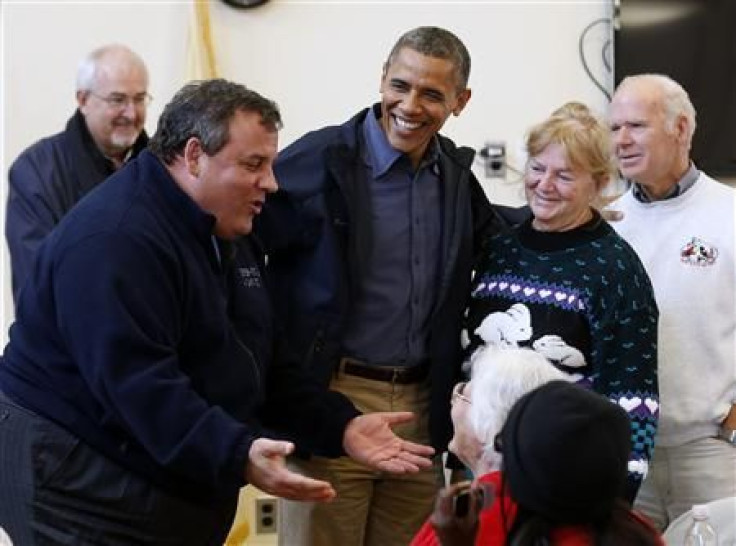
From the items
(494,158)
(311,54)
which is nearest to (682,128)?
(494,158)

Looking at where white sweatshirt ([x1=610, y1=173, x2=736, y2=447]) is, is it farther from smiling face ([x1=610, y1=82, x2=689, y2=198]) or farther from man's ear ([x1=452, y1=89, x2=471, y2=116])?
man's ear ([x1=452, y1=89, x2=471, y2=116])

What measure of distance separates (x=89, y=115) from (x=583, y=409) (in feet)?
7.74

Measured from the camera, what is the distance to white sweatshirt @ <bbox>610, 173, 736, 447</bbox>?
252 cm

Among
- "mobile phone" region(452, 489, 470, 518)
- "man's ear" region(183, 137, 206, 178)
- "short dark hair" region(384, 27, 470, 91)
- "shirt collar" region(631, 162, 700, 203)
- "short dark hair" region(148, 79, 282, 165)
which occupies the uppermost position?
"short dark hair" region(384, 27, 470, 91)

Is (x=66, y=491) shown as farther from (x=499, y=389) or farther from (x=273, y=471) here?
(x=499, y=389)

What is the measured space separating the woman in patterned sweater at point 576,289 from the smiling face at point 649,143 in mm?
300

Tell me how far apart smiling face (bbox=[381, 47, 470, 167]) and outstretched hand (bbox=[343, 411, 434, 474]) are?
25.3 inches

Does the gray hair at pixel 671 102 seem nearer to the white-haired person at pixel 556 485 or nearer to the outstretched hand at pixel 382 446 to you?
the outstretched hand at pixel 382 446

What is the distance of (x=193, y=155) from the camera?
6.14 feet

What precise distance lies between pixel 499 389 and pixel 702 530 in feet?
2.34

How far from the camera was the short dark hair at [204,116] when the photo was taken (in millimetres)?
1857

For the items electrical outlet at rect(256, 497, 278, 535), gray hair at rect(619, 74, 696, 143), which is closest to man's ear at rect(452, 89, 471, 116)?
gray hair at rect(619, 74, 696, 143)

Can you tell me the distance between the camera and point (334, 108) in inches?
159

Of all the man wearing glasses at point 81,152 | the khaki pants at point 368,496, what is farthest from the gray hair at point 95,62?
the khaki pants at point 368,496
